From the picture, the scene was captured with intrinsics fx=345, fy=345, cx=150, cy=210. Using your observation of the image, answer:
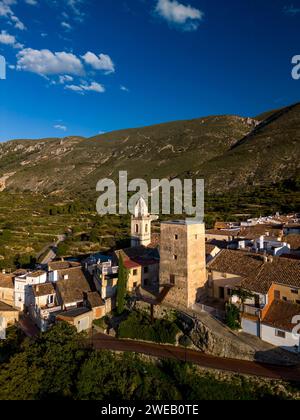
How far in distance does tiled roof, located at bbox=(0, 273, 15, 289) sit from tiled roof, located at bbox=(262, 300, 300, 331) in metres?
21.4

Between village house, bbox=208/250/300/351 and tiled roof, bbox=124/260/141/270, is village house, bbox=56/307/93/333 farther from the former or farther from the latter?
village house, bbox=208/250/300/351

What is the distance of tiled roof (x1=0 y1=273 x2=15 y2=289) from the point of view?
29913mm

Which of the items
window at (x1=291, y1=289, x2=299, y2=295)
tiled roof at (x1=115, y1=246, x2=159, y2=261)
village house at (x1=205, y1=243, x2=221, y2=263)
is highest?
village house at (x1=205, y1=243, x2=221, y2=263)

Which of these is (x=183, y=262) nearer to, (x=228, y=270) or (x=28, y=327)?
(x=228, y=270)

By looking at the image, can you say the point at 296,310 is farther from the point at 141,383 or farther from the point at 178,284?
the point at 141,383

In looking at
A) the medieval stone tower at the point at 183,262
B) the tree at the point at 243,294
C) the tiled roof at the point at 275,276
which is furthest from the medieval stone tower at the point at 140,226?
the tree at the point at 243,294

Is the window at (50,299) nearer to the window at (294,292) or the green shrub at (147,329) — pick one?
the green shrub at (147,329)

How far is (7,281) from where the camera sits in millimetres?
30594

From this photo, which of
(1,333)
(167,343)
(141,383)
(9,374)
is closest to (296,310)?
(167,343)

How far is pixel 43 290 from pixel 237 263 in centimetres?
1505

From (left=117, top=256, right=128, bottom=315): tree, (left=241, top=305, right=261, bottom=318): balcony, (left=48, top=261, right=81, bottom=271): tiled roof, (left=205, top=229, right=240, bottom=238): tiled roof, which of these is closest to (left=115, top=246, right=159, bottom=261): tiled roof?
(left=117, top=256, right=128, bottom=315): tree

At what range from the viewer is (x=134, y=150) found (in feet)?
428
